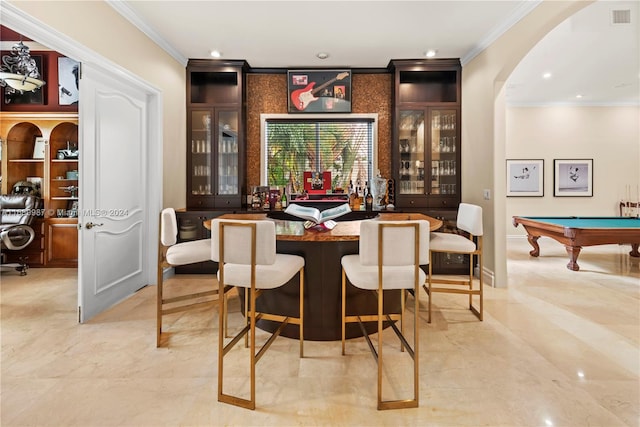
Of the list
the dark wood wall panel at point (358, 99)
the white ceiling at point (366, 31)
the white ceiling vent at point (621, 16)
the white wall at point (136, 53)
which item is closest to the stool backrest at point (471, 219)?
the dark wood wall panel at point (358, 99)

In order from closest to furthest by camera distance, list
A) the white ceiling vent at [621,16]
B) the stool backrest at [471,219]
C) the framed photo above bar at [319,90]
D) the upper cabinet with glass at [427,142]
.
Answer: the stool backrest at [471,219]
the white ceiling vent at [621,16]
the upper cabinet with glass at [427,142]
the framed photo above bar at [319,90]

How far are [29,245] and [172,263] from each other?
3.93 m

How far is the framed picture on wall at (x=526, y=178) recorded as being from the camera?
7.09m

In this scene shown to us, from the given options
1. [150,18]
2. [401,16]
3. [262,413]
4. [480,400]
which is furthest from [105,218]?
[401,16]

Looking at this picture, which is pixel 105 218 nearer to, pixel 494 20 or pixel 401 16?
pixel 401 16

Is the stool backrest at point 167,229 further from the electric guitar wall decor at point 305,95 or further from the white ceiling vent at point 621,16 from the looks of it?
the white ceiling vent at point 621,16

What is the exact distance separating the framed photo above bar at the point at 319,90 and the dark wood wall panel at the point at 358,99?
171 mm

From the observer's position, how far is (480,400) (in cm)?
175

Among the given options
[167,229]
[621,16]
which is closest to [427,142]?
[621,16]

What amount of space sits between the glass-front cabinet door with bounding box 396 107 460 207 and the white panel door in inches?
136

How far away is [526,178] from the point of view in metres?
7.12

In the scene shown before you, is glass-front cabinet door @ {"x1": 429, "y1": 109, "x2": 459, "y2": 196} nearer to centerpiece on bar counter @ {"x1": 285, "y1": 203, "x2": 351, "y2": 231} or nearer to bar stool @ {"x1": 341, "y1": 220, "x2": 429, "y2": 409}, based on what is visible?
centerpiece on bar counter @ {"x1": 285, "y1": 203, "x2": 351, "y2": 231}

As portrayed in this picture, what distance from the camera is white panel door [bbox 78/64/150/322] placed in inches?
112

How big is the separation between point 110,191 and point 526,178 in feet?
26.6
